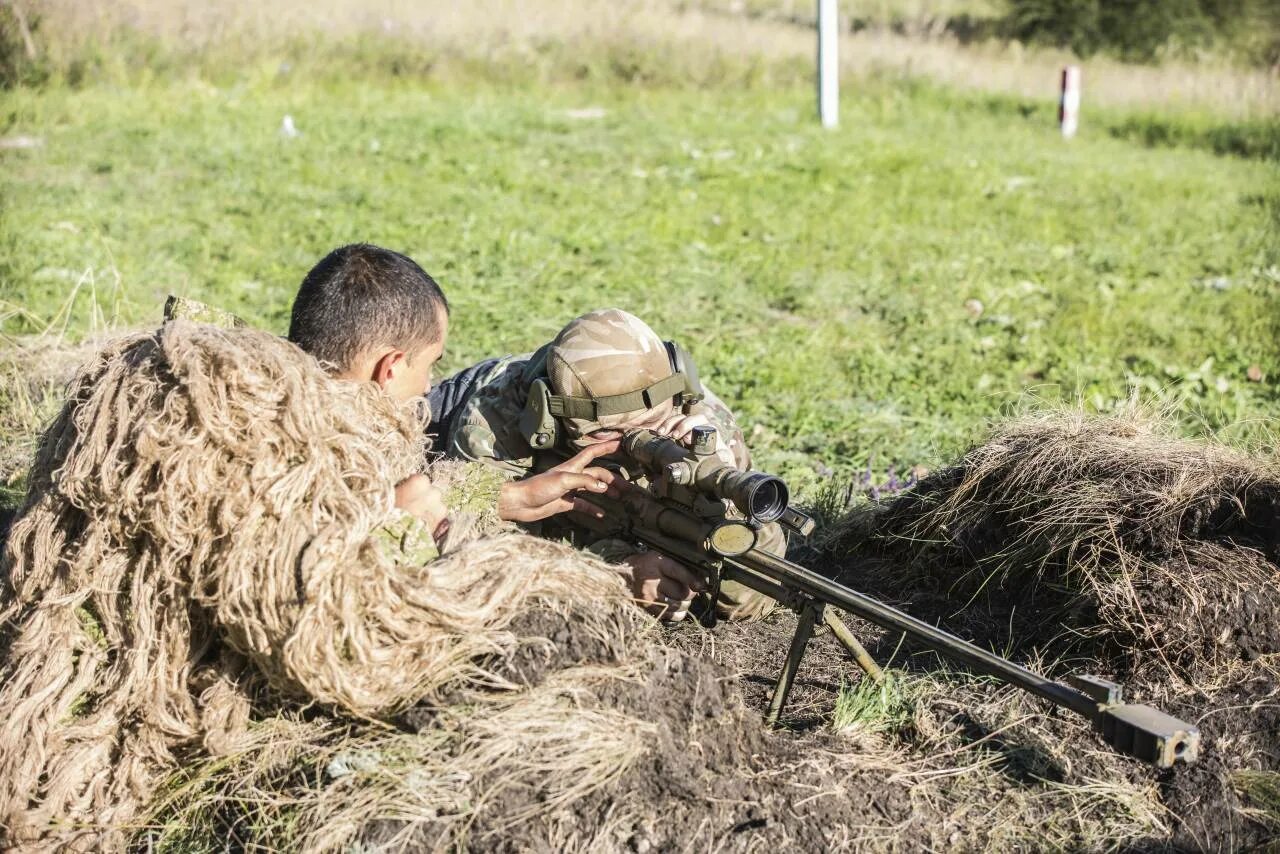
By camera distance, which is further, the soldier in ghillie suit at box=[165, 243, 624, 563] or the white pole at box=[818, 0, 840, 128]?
the white pole at box=[818, 0, 840, 128]

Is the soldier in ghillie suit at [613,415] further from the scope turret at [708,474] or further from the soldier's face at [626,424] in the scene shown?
the scope turret at [708,474]

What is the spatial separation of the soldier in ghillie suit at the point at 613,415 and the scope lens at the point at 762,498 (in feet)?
2.15

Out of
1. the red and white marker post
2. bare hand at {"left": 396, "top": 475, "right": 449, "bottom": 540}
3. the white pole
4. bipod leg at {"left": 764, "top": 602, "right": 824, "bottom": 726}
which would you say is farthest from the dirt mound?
the red and white marker post

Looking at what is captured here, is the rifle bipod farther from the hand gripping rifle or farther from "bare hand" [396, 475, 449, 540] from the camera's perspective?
"bare hand" [396, 475, 449, 540]

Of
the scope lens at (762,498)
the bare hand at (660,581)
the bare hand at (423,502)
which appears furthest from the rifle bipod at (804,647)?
the bare hand at (423,502)

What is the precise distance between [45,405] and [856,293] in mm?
5176

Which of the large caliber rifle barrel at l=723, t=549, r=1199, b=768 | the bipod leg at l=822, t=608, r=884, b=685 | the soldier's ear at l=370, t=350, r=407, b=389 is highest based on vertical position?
the soldier's ear at l=370, t=350, r=407, b=389

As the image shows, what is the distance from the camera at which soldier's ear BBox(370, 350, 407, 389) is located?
11.7ft

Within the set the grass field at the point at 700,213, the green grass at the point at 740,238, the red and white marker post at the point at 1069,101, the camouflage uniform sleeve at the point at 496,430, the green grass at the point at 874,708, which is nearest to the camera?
the green grass at the point at 874,708

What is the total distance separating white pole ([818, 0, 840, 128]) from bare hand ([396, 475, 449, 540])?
453 inches

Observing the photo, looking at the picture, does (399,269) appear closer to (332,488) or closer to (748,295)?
(332,488)

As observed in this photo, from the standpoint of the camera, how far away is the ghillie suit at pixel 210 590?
2689 mm

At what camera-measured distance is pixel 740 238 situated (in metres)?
9.60

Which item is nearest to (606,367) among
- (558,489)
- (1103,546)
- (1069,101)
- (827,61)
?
(558,489)
